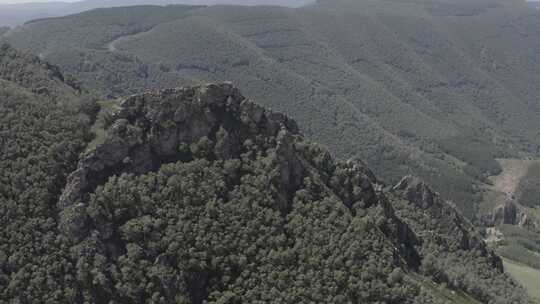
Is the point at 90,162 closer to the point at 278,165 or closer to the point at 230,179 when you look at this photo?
the point at 230,179

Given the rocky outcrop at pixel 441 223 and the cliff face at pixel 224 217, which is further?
the rocky outcrop at pixel 441 223

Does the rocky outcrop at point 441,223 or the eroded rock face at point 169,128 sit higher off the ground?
the eroded rock face at point 169,128

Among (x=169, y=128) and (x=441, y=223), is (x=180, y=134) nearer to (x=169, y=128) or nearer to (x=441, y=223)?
(x=169, y=128)

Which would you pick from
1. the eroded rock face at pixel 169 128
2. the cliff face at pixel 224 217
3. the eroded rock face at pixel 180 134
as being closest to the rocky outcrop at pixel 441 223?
the cliff face at pixel 224 217

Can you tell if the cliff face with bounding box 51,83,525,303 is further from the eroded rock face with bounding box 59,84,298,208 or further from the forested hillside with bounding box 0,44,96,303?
the forested hillside with bounding box 0,44,96,303

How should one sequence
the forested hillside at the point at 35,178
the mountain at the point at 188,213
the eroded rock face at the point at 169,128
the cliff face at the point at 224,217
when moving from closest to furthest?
1. the forested hillside at the point at 35,178
2. the mountain at the point at 188,213
3. the cliff face at the point at 224,217
4. the eroded rock face at the point at 169,128

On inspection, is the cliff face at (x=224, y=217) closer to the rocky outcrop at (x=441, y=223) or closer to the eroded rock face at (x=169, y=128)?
the eroded rock face at (x=169, y=128)
